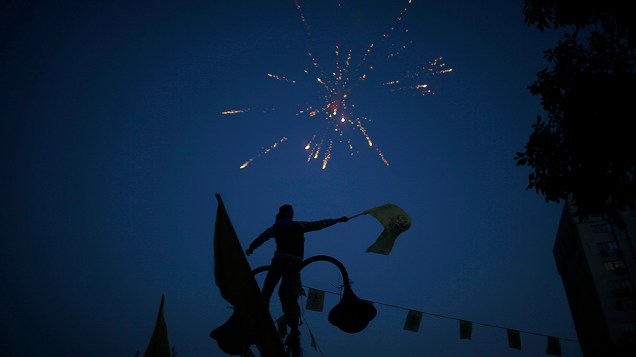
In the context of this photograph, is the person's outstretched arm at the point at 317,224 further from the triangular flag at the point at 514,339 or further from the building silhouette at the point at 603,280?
the building silhouette at the point at 603,280

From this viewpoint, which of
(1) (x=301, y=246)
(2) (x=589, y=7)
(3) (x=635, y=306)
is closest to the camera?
(1) (x=301, y=246)

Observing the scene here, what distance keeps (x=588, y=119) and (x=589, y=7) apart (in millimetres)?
2391

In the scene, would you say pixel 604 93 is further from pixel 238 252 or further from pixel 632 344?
pixel 632 344

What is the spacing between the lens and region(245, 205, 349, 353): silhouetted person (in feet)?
14.4

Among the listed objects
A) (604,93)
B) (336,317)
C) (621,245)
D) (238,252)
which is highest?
(621,245)

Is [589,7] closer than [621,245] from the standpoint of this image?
Yes

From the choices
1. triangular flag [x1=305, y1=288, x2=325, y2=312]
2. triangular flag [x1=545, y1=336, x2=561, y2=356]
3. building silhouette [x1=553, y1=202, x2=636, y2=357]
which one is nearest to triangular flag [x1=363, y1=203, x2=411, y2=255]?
triangular flag [x1=305, y1=288, x2=325, y2=312]

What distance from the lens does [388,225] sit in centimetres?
545

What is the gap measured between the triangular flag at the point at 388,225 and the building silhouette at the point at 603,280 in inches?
1312

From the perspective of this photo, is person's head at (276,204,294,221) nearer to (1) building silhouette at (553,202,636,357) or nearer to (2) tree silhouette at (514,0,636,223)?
(2) tree silhouette at (514,0,636,223)

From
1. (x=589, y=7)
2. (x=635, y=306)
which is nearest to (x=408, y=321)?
(x=589, y=7)

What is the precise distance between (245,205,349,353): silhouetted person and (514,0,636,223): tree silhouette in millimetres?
4921

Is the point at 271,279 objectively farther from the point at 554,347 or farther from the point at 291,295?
the point at 554,347

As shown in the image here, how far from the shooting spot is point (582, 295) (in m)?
39.7
